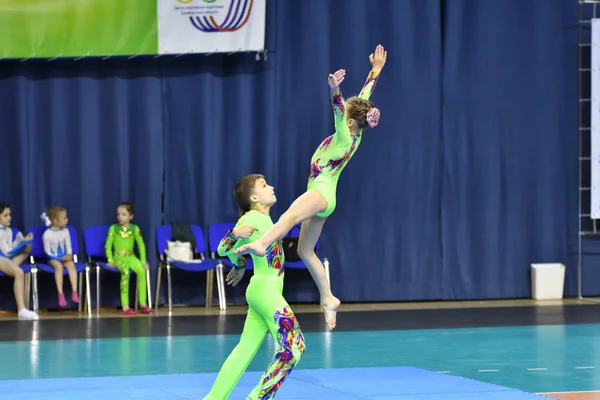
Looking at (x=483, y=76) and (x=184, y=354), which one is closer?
(x=184, y=354)

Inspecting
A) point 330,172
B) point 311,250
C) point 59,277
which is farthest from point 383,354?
point 59,277

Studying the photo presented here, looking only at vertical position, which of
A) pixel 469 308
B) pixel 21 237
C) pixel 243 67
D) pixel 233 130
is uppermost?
pixel 243 67

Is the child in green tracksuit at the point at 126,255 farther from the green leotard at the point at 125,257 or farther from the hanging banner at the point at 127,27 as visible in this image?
the hanging banner at the point at 127,27

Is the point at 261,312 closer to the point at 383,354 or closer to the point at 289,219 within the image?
the point at 289,219

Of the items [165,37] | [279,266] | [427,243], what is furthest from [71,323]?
[279,266]

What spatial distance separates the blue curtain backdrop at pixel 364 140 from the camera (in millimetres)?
10852

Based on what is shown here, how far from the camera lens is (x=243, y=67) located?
1105 cm

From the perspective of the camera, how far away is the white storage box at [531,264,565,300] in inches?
451

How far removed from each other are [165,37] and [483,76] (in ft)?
12.1

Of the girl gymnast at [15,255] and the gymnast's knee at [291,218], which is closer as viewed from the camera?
the gymnast's knee at [291,218]

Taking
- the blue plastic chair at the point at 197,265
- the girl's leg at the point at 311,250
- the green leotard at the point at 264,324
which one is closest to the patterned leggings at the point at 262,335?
the green leotard at the point at 264,324

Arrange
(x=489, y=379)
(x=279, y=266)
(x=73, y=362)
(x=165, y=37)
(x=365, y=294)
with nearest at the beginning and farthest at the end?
(x=279, y=266) < (x=489, y=379) < (x=73, y=362) < (x=165, y=37) < (x=365, y=294)

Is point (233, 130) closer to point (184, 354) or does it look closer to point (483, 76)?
point (483, 76)

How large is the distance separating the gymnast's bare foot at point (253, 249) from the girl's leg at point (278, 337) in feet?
0.87
